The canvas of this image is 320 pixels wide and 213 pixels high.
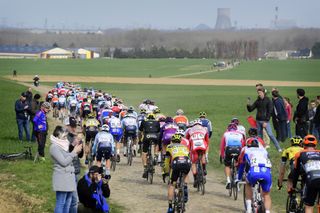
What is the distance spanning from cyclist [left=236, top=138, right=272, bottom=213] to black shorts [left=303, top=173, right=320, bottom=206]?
1303 mm

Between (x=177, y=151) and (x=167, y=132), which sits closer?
(x=177, y=151)

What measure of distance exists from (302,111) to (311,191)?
14920mm

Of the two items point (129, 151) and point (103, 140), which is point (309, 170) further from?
point (129, 151)

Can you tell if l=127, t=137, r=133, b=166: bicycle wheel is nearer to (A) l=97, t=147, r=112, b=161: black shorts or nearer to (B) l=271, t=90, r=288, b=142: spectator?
(A) l=97, t=147, r=112, b=161: black shorts

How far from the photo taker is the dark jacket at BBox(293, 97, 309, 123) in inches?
1059

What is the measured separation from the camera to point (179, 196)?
15242 mm

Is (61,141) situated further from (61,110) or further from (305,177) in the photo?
(61,110)

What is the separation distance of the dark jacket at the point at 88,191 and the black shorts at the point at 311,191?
380 centimetres

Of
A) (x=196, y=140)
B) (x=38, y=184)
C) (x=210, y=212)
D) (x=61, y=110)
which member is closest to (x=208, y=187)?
(x=196, y=140)

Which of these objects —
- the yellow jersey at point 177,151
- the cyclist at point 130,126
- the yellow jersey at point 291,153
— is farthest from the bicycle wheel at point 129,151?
the yellow jersey at point 291,153

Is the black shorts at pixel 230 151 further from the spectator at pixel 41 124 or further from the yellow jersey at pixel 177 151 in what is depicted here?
the spectator at pixel 41 124

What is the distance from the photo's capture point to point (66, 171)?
12.7m

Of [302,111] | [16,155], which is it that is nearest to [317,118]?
[302,111]

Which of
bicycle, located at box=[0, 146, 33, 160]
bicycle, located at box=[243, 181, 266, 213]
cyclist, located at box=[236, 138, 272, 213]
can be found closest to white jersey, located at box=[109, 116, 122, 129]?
bicycle, located at box=[0, 146, 33, 160]
